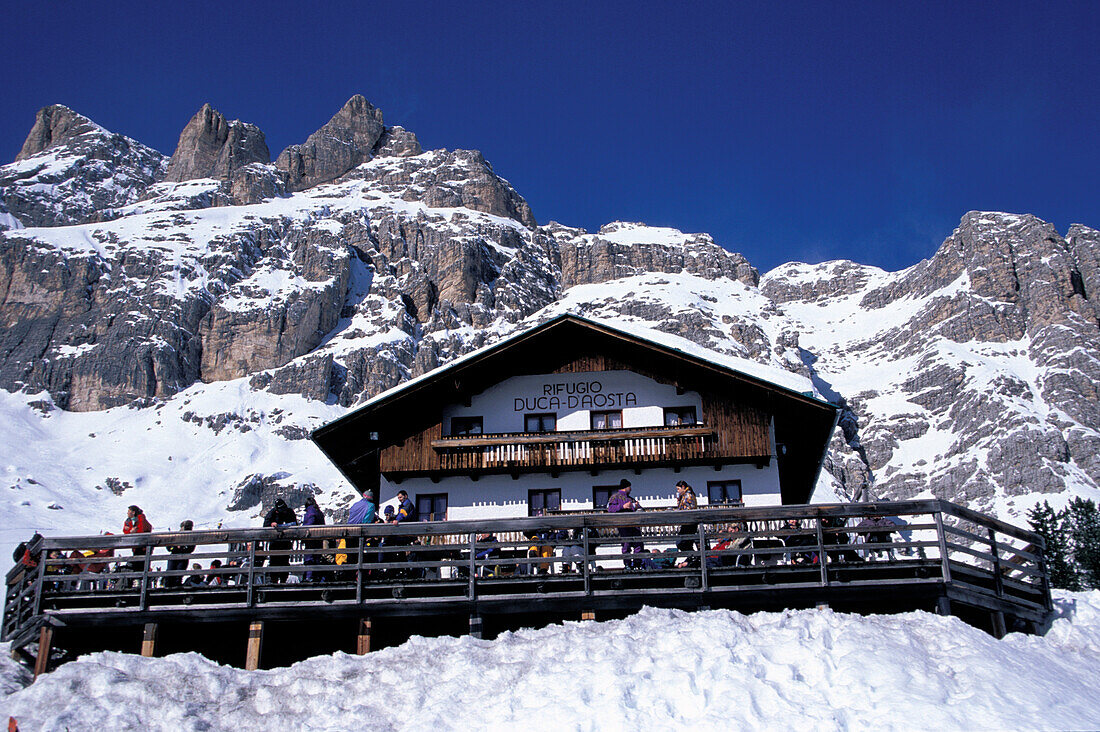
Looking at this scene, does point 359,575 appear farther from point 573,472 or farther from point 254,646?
point 573,472

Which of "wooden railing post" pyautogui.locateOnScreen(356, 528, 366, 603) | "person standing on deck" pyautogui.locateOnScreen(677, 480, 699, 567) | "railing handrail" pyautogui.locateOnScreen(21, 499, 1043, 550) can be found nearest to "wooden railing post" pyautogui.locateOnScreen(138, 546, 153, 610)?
"railing handrail" pyautogui.locateOnScreen(21, 499, 1043, 550)

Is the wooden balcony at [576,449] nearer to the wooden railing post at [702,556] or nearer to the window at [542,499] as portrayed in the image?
the window at [542,499]

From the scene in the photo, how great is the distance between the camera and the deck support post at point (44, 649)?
560 inches

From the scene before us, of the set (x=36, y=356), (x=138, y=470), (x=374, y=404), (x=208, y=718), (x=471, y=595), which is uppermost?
(x=36, y=356)

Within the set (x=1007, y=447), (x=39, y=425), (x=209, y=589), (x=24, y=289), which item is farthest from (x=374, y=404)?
(x=24, y=289)

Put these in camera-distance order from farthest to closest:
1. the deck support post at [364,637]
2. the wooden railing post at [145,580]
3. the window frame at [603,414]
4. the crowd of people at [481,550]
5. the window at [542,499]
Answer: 1. the window frame at [603,414]
2. the window at [542,499]
3. the wooden railing post at [145,580]
4. the crowd of people at [481,550]
5. the deck support post at [364,637]

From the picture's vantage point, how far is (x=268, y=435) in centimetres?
15500

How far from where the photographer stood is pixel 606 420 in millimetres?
22984

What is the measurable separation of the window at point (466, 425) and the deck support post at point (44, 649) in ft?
33.4

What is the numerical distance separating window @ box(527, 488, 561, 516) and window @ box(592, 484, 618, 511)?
850 mm

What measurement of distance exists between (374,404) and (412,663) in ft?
32.8

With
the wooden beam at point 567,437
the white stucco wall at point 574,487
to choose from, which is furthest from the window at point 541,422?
the white stucco wall at point 574,487

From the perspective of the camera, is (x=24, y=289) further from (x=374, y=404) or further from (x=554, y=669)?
(x=554, y=669)

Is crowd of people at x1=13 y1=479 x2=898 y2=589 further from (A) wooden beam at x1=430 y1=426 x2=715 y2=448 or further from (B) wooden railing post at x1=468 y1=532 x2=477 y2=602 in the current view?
(A) wooden beam at x1=430 y1=426 x2=715 y2=448
